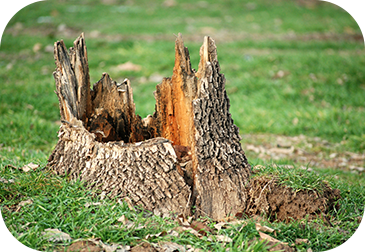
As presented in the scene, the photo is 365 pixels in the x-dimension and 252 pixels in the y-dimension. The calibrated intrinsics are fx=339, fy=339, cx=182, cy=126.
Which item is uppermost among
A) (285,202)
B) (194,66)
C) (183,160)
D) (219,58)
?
(219,58)

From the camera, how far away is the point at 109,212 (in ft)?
9.72

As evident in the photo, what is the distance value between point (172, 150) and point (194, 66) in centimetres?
632

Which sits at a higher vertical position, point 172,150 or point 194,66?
point 194,66

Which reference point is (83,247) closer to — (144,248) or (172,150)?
(144,248)

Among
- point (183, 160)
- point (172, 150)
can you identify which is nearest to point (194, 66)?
point (183, 160)

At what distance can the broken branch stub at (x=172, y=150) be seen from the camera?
321 centimetres

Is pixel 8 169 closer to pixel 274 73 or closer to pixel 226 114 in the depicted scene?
pixel 226 114

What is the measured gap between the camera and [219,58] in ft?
34.3

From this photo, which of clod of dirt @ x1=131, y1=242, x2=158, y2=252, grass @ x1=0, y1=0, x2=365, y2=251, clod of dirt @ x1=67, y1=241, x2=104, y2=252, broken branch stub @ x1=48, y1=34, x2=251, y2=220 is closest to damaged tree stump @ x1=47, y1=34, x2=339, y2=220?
broken branch stub @ x1=48, y1=34, x2=251, y2=220

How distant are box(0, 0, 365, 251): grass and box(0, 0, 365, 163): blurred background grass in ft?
0.12

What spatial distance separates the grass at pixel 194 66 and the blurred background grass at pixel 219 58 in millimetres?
36

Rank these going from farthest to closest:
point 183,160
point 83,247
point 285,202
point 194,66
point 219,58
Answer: point 219,58, point 194,66, point 183,160, point 285,202, point 83,247

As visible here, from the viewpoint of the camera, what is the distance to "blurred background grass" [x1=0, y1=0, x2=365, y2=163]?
22.6 ft

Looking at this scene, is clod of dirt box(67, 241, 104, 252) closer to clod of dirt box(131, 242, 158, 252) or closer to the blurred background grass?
→ clod of dirt box(131, 242, 158, 252)
